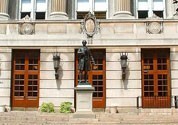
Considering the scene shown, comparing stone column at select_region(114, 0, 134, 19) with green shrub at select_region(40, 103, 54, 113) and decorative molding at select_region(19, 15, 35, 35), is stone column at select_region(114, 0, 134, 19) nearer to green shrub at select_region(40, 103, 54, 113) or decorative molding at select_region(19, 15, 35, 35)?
decorative molding at select_region(19, 15, 35, 35)

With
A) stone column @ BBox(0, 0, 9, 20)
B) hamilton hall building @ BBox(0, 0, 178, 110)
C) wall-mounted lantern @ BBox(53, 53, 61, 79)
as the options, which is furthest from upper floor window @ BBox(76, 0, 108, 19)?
stone column @ BBox(0, 0, 9, 20)

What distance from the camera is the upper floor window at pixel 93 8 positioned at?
30.8 m

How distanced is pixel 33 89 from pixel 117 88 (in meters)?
5.82

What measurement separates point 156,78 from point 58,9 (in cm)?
861

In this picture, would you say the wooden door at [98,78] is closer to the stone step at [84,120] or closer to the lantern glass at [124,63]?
the lantern glass at [124,63]

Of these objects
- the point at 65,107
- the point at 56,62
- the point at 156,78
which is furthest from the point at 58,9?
the point at 156,78

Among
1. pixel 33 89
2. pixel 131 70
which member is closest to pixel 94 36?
pixel 131 70

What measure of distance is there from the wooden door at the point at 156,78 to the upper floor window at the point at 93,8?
501 centimetres

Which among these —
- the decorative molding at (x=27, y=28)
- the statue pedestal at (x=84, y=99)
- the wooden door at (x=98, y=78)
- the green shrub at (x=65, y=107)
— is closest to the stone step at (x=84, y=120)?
the statue pedestal at (x=84, y=99)

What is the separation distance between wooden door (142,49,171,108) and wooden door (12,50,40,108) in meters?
7.43

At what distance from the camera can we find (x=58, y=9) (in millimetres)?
29391

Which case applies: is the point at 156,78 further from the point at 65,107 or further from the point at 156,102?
the point at 65,107

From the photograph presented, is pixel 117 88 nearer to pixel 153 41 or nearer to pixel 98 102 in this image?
pixel 98 102

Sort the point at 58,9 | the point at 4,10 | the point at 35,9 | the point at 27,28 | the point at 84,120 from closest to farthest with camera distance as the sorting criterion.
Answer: the point at 84,120 < the point at 27,28 < the point at 58,9 < the point at 4,10 < the point at 35,9
